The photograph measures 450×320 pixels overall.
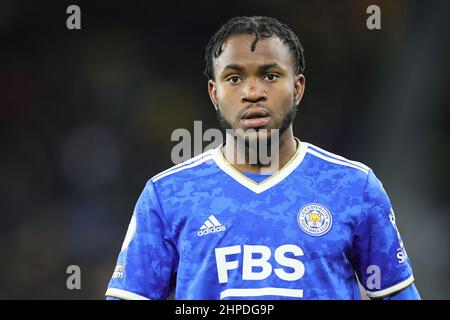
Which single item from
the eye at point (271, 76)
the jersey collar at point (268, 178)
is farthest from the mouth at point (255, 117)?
the jersey collar at point (268, 178)

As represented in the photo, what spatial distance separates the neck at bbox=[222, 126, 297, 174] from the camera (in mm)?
3193

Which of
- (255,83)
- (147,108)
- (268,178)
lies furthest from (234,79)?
(147,108)

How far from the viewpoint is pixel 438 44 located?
23.7ft

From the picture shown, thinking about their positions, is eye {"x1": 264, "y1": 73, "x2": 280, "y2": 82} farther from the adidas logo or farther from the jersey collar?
the adidas logo

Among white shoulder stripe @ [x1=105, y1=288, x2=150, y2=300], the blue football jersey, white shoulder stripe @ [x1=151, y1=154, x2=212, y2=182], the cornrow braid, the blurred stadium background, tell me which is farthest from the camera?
the blurred stadium background

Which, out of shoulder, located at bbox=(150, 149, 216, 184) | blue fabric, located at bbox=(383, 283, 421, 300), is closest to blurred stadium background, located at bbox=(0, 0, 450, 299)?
shoulder, located at bbox=(150, 149, 216, 184)

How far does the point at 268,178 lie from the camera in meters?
3.16

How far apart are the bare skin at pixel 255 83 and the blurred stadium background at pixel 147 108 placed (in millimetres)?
3921

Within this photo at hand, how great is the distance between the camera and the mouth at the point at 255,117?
3.03m

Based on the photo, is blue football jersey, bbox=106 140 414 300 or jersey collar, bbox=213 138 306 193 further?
jersey collar, bbox=213 138 306 193

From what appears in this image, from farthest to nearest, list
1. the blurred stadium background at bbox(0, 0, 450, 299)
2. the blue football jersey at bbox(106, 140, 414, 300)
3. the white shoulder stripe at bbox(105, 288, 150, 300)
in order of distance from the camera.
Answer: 1. the blurred stadium background at bbox(0, 0, 450, 299)
2. the white shoulder stripe at bbox(105, 288, 150, 300)
3. the blue football jersey at bbox(106, 140, 414, 300)

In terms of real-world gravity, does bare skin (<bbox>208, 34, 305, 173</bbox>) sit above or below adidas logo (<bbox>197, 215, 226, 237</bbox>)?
above

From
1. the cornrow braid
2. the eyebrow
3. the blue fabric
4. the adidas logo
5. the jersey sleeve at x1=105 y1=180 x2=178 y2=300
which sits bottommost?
the blue fabric
